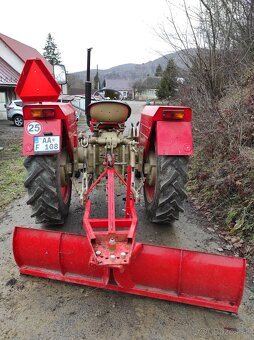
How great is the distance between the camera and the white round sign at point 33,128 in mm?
3207

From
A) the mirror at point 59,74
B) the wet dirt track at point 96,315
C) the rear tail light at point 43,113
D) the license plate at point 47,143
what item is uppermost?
the mirror at point 59,74

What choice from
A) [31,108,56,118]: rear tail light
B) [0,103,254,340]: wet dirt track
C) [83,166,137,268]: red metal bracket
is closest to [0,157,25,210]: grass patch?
[31,108,56,118]: rear tail light

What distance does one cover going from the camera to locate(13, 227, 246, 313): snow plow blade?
96.2 inches

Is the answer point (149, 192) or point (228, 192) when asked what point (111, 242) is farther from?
point (228, 192)

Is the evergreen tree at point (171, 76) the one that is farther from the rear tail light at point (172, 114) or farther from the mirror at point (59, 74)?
the rear tail light at point (172, 114)

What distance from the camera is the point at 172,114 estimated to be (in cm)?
332

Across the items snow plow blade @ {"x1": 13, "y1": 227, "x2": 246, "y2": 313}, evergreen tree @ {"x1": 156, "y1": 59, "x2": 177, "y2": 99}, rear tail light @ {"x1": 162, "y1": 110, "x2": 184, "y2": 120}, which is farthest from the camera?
evergreen tree @ {"x1": 156, "y1": 59, "x2": 177, "y2": 99}

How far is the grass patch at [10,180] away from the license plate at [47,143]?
1.97 metres

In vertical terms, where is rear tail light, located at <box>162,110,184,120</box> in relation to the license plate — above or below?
above

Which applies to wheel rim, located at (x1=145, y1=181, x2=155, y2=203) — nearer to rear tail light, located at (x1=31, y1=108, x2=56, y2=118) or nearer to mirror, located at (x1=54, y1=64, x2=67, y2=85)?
rear tail light, located at (x1=31, y1=108, x2=56, y2=118)

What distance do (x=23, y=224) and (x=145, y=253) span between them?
2113 millimetres

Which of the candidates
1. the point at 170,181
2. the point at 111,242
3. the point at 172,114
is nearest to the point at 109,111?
the point at 172,114

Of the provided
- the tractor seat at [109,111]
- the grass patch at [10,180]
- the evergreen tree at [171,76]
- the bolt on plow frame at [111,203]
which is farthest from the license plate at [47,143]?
the evergreen tree at [171,76]

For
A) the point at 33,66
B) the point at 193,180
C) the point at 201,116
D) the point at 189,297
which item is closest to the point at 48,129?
the point at 33,66
